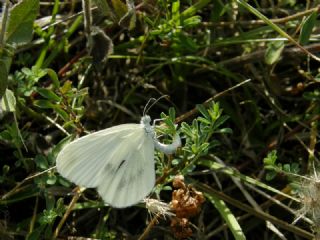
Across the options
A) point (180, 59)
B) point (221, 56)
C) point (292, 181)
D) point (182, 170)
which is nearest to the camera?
point (182, 170)

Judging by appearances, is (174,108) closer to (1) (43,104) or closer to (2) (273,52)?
(2) (273,52)

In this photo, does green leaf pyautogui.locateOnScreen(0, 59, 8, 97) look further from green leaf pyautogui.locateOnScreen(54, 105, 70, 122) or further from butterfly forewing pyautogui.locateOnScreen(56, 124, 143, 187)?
butterfly forewing pyautogui.locateOnScreen(56, 124, 143, 187)

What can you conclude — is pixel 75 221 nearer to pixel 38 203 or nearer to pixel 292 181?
pixel 38 203

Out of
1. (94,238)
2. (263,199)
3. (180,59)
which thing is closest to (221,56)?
(180,59)

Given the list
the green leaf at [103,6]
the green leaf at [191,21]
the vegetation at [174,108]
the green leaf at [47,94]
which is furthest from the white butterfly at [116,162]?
the green leaf at [191,21]

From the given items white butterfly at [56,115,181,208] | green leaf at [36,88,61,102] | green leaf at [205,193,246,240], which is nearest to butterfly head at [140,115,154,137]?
white butterfly at [56,115,181,208]

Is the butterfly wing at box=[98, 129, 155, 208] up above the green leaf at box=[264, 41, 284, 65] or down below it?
below
